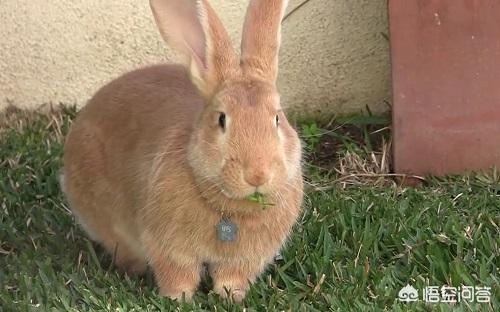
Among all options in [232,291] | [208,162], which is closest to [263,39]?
[208,162]

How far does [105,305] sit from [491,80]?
7.15 ft

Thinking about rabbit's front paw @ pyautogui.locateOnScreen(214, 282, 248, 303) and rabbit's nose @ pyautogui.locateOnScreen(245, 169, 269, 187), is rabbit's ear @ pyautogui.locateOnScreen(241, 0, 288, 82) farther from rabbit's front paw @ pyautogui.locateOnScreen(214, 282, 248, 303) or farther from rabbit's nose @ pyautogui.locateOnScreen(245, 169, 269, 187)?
rabbit's front paw @ pyautogui.locateOnScreen(214, 282, 248, 303)

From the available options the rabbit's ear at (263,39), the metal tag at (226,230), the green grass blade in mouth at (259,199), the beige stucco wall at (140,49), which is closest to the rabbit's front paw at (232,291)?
the metal tag at (226,230)

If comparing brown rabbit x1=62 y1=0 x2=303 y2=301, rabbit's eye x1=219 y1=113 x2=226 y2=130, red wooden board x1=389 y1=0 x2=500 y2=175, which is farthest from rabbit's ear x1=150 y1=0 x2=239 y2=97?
red wooden board x1=389 y1=0 x2=500 y2=175

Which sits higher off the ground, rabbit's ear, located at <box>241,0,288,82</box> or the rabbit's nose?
rabbit's ear, located at <box>241,0,288,82</box>

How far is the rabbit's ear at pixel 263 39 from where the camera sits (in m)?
3.62

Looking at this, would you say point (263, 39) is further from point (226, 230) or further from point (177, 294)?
point (177, 294)

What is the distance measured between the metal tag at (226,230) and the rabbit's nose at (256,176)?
38 centimetres

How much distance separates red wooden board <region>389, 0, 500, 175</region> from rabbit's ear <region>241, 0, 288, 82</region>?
4.44ft

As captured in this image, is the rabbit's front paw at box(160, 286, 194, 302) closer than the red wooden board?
Yes

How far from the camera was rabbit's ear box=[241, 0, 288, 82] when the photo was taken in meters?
3.62

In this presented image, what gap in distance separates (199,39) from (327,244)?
0.98 m

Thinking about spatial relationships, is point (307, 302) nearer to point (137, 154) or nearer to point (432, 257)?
point (432, 257)

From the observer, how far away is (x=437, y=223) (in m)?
4.28
